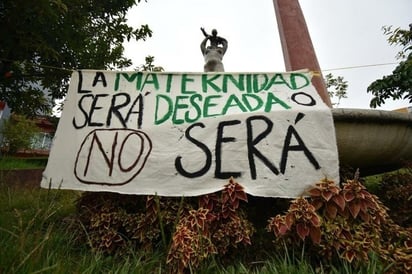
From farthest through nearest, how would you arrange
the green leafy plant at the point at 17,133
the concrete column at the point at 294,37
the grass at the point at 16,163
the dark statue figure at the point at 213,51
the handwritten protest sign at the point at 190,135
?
1. the green leafy plant at the point at 17,133
2. the grass at the point at 16,163
3. the concrete column at the point at 294,37
4. the dark statue figure at the point at 213,51
5. the handwritten protest sign at the point at 190,135

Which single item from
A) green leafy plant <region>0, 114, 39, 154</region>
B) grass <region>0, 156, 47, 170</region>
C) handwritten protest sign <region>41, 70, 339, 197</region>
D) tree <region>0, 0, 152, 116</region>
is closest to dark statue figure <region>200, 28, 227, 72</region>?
handwritten protest sign <region>41, 70, 339, 197</region>

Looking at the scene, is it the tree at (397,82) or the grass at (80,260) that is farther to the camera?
the tree at (397,82)

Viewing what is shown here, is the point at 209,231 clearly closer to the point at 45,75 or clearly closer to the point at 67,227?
the point at 67,227

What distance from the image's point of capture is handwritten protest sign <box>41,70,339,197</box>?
5.72ft

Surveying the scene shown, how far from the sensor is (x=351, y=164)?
2205 mm

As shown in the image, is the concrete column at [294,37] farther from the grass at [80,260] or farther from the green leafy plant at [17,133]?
the green leafy plant at [17,133]

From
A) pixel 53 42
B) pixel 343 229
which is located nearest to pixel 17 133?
pixel 53 42

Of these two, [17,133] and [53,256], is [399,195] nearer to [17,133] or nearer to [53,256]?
[53,256]

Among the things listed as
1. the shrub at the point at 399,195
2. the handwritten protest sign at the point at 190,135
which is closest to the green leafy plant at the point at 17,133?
the handwritten protest sign at the point at 190,135

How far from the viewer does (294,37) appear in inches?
177

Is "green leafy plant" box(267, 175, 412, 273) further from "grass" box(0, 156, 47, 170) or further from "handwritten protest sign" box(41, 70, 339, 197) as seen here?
"grass" box(0, 156, 47, 170)

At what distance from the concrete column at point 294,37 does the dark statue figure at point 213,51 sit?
4.98ft

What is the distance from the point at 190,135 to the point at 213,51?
1623mm

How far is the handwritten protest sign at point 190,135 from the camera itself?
68.6 inches
